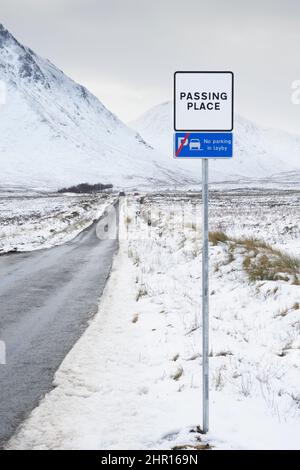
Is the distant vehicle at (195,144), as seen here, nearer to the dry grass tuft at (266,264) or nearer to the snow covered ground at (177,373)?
the snow covered ground at (177,373)

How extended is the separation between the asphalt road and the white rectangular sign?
11.8 ft

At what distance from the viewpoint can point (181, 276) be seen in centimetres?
1339

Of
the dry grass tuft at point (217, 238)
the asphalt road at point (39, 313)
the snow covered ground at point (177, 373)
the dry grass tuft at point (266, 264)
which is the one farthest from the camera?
the dry grass tuft at point (217, 238)

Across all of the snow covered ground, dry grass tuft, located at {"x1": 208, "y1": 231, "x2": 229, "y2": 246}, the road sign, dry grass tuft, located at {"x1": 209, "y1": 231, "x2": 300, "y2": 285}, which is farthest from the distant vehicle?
dry grass tuft, located at {"x1": 208, "y1": 231, "x2": 229, "y2": 246}

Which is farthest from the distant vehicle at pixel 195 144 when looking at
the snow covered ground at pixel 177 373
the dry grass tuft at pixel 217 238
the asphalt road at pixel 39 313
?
the dry grass tuft at pixel 217 238

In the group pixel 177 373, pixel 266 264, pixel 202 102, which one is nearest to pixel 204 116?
pixel 202 102

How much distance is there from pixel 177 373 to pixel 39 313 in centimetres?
432

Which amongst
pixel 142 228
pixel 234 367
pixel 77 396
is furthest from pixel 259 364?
pixel 142 228

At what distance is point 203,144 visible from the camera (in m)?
4.82

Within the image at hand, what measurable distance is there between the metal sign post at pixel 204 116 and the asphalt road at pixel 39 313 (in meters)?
2.45

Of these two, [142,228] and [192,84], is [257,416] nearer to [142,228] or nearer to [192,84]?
[192,84]

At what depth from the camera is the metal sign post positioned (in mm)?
4789

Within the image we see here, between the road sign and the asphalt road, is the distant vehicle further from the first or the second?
the asphalt road

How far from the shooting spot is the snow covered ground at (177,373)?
4.96 m
